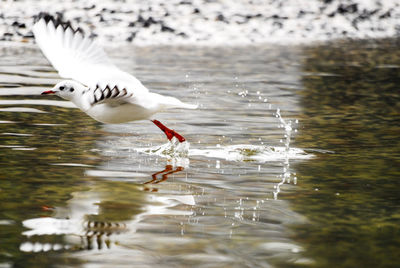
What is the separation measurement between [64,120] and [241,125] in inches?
75.3

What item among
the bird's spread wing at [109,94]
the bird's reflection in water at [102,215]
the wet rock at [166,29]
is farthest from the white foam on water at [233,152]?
the wet rock at [166,29]

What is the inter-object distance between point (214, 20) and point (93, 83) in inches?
561

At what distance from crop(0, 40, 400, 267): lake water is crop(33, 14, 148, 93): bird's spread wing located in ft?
2.33

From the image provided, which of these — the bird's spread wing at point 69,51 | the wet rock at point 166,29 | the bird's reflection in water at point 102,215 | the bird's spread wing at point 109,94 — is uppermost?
the wet rock at point 166,29

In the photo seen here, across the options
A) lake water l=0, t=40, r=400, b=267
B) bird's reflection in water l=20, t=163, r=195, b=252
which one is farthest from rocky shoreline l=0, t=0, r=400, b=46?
bird's reflection in water l=20, t=163, r=195, b=252

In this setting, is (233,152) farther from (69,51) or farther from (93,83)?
(69,51)

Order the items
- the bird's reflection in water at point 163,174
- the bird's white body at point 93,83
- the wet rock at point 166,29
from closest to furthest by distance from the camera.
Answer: the bird's reflection in water at point 163,174 → the bird's white body at point 93,83 → the wet rock at point 166,29

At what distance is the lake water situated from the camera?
4.71 metres

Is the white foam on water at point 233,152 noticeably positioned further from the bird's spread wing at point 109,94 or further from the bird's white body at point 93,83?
the bird's spread wing at point 109,94

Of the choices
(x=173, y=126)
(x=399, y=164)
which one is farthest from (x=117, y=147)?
(x=399, y=164)

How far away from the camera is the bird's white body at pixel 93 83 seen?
6.98 metres

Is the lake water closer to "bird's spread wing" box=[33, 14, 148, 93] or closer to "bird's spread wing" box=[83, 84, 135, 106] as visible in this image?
"bird's spread wing" box=[83, 84, 135, 106]

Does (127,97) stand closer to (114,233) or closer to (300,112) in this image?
(114,233)

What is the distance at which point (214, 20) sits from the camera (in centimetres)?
2130
